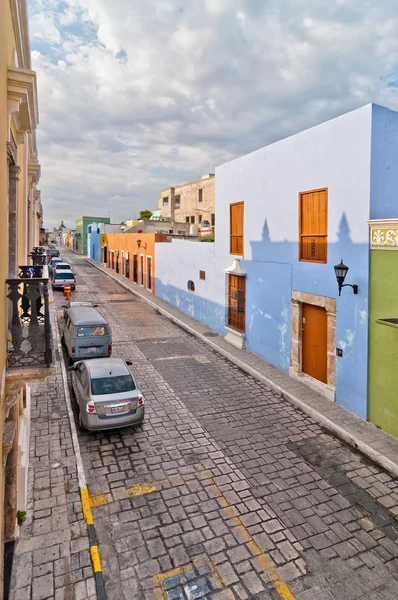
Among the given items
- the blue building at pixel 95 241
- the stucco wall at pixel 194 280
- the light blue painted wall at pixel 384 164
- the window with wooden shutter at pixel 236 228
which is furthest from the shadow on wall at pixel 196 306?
the blue building at pixel 95 241

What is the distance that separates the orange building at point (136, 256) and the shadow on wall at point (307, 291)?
15.3 m

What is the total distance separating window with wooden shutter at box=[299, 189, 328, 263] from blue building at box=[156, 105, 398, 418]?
0.10ft

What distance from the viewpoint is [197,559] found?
221 inches

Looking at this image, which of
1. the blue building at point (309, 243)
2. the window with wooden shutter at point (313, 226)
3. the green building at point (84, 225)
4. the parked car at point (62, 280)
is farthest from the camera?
the green building at point (84, 225)

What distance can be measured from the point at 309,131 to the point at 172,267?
1429 centimetres

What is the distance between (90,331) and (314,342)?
289 inches

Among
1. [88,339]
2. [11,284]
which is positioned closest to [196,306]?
[88,339]

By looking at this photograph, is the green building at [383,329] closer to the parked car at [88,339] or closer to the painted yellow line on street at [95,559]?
the painted yellow line on street at [95,559]

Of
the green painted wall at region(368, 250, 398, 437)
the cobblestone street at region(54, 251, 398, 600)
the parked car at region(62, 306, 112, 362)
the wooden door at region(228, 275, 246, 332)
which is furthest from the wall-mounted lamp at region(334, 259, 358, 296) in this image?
the parked car at region(62, 306, 112, 362)

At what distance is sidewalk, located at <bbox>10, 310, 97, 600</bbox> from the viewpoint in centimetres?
516

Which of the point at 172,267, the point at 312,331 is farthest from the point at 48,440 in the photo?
the point at 172,267

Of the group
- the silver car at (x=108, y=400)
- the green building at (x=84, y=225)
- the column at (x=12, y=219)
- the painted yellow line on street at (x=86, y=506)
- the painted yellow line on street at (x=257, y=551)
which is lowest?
the painted yellow line on street at (x=257, y=551)

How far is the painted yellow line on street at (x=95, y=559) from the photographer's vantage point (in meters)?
5.43

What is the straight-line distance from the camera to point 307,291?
11695mm
